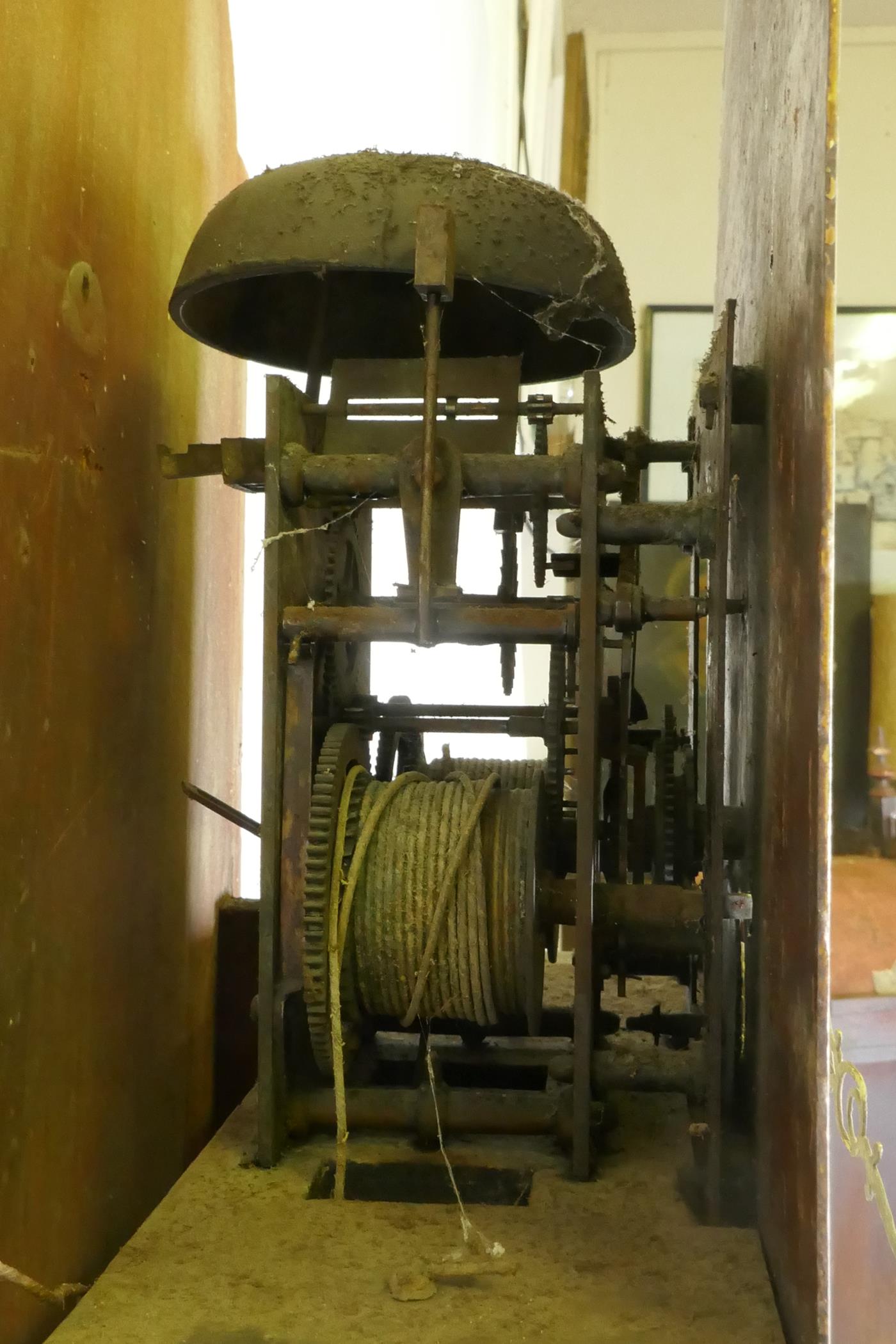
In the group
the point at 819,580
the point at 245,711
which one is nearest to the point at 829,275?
the point at 819,580

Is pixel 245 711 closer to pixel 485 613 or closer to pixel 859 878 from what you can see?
pixel 485 613

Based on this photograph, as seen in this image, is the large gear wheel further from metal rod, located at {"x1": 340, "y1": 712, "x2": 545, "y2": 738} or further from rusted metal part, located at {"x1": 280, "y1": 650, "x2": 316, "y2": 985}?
metal rod, located at {"x1": 340, "y1": 712, "x2": 545, "y2": 738}

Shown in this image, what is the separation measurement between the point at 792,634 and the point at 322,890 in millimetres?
724

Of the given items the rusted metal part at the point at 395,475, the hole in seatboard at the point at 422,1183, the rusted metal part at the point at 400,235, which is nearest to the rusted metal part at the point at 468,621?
the rusted metal part at the point at 395,475

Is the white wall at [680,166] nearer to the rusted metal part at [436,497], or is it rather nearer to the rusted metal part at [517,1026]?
the rusted metal part at [517,1026]

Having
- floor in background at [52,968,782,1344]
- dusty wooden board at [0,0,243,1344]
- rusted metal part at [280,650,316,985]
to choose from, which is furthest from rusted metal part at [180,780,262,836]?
floor in background at [52,968,782,1344]

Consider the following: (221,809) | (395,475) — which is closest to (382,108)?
(395,475)

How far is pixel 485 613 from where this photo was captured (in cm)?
173

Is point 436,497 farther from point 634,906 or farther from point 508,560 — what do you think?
point 634,906

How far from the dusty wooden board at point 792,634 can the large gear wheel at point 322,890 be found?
23.0 inches

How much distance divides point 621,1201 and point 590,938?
0.34 m

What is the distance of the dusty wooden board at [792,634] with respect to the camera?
1249 mm

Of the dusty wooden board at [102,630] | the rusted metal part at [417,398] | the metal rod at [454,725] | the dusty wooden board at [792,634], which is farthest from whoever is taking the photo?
the metal rod at [454,725]

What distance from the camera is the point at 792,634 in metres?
1.45
